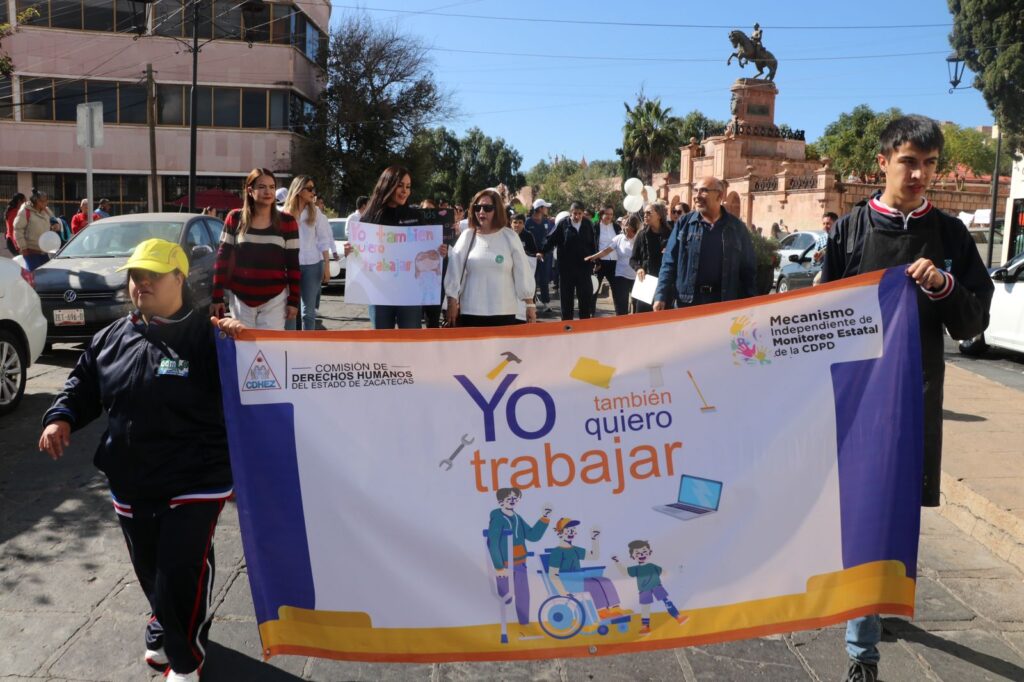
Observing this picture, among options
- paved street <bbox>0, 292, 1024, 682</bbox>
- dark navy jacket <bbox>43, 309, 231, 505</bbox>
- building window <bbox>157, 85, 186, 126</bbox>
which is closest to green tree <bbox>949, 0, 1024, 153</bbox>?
paved street <bbox>0, 292, 1024, 682</bbox>

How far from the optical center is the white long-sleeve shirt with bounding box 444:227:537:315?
635 cm

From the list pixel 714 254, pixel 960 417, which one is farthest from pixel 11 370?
pixel 960 417

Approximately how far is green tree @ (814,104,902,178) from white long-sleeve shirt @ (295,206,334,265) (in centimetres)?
5125

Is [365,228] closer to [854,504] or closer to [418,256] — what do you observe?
[418,256]

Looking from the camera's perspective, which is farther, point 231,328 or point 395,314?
point 395,314

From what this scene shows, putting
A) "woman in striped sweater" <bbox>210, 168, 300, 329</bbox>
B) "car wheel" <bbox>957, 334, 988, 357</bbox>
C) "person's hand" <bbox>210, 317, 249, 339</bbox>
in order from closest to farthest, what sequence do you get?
"person's hand" <bbox>210, 317, 249, 339</bbox> → "woman in striped sweater" <bbox>210, 168, 300, 329</bbox> → "car wheel" <bbox>957, 334, 988, 357</bbox>

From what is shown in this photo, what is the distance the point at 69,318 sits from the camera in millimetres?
10047

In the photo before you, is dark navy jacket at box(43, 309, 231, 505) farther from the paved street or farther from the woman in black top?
the woman in black top

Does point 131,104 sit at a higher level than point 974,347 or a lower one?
higher

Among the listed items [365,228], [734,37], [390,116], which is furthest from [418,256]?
[734,37]

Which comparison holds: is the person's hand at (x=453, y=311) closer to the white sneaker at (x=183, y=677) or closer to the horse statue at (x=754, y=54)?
the white sneaker at (x=183, y=677)

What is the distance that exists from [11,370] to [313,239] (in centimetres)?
304

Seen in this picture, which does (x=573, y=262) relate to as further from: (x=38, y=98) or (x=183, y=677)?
(x=38, y=98)

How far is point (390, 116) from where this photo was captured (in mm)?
45438
